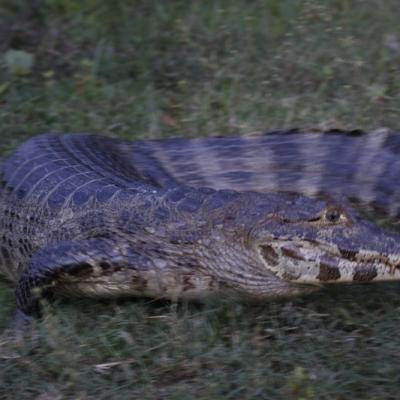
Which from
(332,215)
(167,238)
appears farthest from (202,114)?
(332,215)

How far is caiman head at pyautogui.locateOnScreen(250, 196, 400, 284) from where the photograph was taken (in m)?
3.77

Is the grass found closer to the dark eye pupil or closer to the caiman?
the caiman

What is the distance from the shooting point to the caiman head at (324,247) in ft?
12.4

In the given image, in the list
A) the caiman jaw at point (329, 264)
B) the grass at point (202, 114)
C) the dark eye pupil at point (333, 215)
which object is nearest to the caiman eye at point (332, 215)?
the dark eye pupil at point (333, 215)

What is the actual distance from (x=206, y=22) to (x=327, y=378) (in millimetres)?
3584

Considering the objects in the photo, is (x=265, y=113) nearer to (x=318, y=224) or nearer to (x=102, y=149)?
(x=102, y=149)

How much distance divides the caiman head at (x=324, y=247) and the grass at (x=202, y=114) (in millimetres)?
175

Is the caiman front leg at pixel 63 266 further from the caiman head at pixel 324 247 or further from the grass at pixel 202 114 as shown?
the caiman head at pixel 324 247

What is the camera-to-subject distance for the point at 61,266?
393cm

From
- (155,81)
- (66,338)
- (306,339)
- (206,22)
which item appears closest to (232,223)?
(306,339)

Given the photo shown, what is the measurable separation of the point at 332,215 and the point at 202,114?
6.63ft

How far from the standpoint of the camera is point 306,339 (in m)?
3.69

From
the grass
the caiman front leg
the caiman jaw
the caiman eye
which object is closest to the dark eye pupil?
the caiman eye

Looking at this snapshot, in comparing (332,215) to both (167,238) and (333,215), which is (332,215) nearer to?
(333,215)
